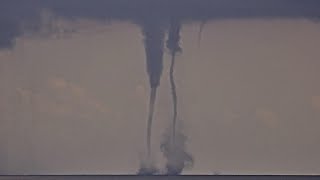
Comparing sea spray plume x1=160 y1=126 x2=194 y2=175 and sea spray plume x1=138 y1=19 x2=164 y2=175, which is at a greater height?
sea spray plume x1=138 y1=19 x2=164 y2=175

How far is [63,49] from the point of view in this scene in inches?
63.1

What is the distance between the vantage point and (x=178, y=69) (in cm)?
159

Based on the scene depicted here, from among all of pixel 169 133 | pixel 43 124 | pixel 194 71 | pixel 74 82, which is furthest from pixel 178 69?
pixel 43 124

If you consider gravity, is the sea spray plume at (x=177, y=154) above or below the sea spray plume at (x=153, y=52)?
below

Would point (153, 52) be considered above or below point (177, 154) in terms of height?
above

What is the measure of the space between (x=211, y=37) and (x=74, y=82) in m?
0.41

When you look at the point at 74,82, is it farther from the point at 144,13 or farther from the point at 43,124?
the point at 144,13

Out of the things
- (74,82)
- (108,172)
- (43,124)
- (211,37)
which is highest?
(211,37)

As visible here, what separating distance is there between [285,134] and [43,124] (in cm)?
69

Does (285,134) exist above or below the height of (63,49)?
below

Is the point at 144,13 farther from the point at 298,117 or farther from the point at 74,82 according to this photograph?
the point at 298,117

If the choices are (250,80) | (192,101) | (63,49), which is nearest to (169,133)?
(192,101)

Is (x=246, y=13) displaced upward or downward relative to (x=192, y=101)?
upward

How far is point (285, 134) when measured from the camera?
62.8 inches
